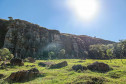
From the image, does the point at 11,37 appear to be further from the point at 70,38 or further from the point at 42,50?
the point at 70,38

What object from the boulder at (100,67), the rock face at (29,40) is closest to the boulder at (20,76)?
the boulder at (100,67)

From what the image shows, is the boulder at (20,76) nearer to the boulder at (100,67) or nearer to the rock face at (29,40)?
the boulder at (100,67)

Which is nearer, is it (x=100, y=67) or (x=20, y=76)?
(x=20, y=76)

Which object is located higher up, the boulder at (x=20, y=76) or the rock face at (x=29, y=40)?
the rock face at (x=29, y=40)

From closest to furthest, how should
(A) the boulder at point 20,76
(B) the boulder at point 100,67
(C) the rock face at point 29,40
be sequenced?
(A) the boulder at point 20,76 < (B) the boulder at point 100,67 < (C) the rock face at point 29,40

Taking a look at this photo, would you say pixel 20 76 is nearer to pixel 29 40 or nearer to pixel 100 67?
pixel 100 67

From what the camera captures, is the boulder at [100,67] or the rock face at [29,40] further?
the rock face at [29,40]

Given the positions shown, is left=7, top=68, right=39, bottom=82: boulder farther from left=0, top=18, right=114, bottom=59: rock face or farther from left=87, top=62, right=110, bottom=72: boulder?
left=0, top=18, right=114, bottom=59: rock face

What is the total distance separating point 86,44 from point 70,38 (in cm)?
2786

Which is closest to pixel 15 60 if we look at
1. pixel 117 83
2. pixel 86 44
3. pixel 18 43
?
pixel 117 83

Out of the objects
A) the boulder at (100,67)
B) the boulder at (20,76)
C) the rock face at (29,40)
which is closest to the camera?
the boulder at (20,76)

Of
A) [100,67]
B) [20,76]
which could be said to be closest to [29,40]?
[20,76]

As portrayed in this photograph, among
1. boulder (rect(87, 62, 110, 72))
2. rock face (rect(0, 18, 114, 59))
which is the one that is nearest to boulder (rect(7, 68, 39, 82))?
boulder (rect(87, 62, 110, 72))

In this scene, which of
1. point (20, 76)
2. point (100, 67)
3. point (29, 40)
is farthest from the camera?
point (29, 40)
